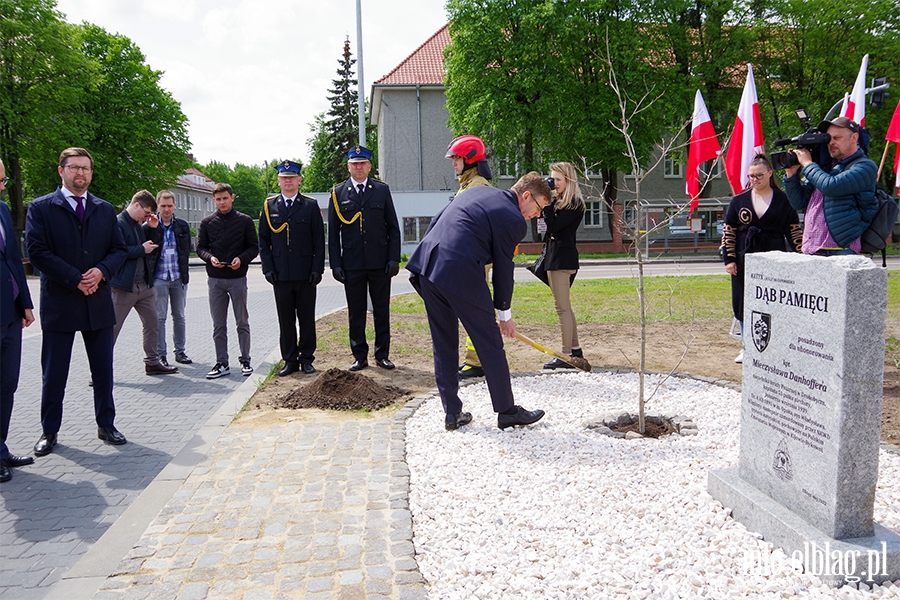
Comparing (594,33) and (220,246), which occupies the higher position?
(594,33)

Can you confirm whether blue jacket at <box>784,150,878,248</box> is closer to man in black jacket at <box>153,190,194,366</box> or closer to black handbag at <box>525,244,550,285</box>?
black handbag at <box>525,244,550,285</box>

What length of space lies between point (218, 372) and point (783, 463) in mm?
6031

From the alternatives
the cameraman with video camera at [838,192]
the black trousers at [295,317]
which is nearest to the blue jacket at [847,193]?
the cameraman with video camera at [838,192]

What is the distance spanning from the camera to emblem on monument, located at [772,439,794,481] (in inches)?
130

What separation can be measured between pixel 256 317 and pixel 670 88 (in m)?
25.8

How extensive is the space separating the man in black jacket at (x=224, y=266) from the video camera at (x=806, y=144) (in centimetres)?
560

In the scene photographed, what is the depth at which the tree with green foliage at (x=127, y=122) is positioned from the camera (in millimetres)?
38531

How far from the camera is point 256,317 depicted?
1245cm

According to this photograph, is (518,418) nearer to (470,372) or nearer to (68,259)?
(470,372)

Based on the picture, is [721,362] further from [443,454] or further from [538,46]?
[538,46]

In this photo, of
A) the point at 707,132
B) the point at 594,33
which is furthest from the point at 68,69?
the point at 707,132

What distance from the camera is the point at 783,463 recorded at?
11.0 ft

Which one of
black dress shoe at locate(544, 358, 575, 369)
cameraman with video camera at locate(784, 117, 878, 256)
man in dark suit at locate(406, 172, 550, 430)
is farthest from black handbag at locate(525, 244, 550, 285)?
cameraman with video camera at locate(784, 117, 878, 256)

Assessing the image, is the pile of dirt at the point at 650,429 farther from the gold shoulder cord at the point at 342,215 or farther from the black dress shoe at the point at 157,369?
the black dress shoe at the point at 157,369
